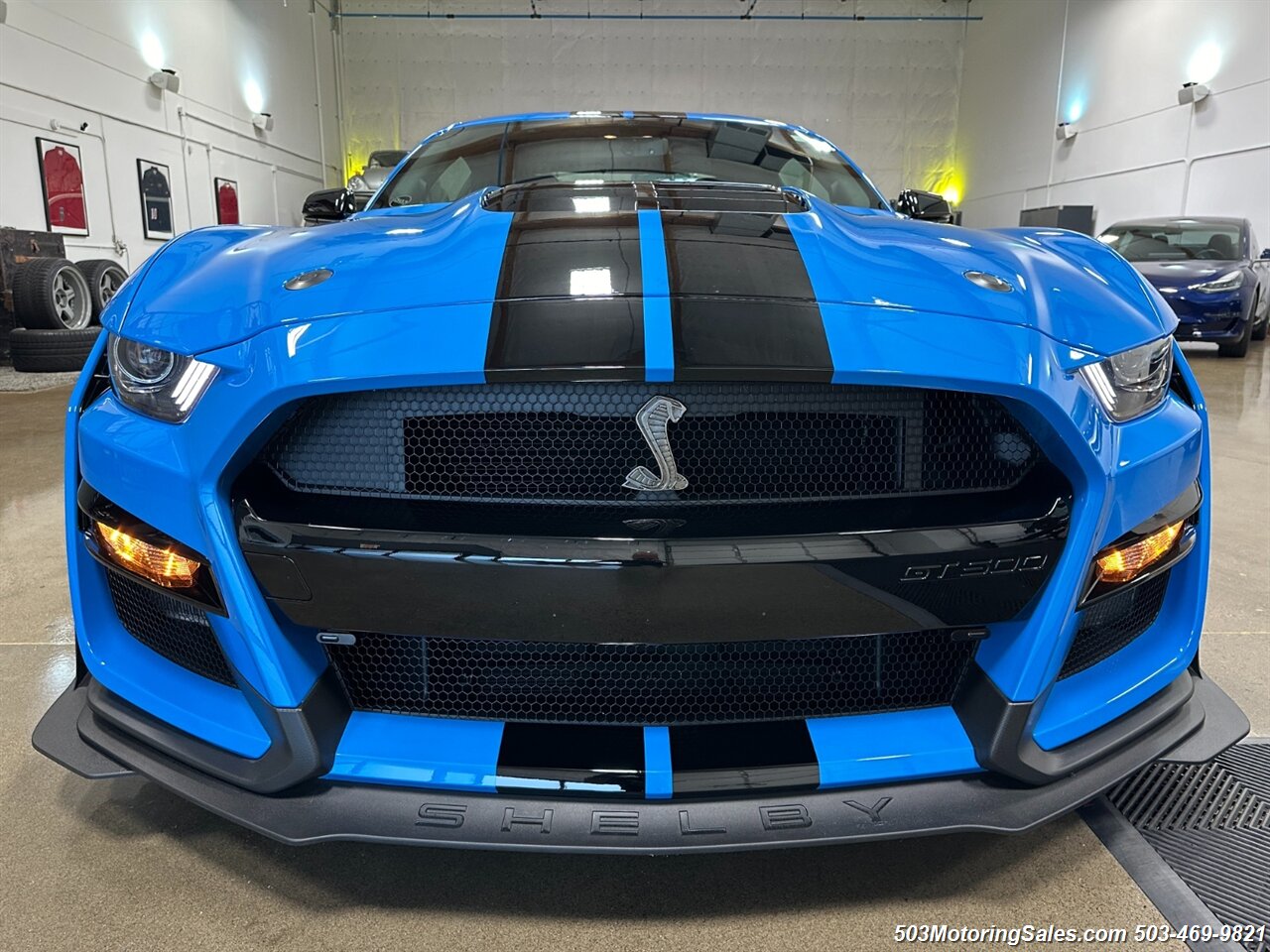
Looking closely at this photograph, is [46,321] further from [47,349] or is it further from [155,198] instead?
[155,198]

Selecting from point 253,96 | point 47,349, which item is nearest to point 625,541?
point 47,349

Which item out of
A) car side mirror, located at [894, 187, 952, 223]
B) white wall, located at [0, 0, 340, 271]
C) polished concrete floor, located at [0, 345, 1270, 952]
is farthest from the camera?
white wall, located at [0, 0, 340, 271]

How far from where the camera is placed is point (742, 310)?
97 cm

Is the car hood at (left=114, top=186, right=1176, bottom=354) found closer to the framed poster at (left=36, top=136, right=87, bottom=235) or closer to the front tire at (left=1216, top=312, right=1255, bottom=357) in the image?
the front tire at (left=1216, top=312, right=1255, bottom=357)

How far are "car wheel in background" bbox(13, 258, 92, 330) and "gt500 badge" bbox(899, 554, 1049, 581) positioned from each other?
728cm

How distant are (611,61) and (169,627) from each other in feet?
54.1

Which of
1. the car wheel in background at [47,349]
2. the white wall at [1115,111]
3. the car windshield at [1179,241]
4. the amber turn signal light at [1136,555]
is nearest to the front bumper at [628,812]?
the amber turn signal light at [1136,555]

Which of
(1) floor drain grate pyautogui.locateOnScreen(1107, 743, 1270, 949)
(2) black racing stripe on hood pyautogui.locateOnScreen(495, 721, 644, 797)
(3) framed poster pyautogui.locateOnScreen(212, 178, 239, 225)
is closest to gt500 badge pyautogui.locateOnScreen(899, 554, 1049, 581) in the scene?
(2) black racing stripe on hood pyautogui.locateOnScreen(495, 721, 644, 797)

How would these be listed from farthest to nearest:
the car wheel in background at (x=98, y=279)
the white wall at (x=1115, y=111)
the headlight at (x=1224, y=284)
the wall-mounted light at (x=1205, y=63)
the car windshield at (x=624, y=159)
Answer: the wall-mounted light at (x=1205, y=63) < the white wall at (x=1115, y=111) < the headlight at (x=1224, y=284) < the car wheel in background at (x=98, y=279) < the car windshield at (x=624, y=159)

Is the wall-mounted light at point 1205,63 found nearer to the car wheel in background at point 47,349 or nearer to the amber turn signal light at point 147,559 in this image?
the car wheel in background at point 47,349

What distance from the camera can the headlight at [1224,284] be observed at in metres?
7.30

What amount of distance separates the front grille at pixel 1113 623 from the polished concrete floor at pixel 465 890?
0.96ft

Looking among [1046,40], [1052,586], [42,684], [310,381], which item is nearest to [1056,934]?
[1052,586]

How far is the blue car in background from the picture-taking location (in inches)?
289
